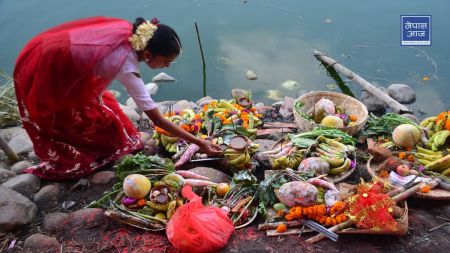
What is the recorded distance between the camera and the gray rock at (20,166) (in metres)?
3.80

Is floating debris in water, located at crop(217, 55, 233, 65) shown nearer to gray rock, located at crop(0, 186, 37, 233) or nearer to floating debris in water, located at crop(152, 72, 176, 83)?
floating debris in water, located at crop(152, 72, 176, 83)

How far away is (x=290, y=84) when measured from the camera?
666 centimetres

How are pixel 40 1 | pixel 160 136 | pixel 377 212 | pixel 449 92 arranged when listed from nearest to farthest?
pixel 377 212, pixel 160 136, pixel 449 92, pixel 40 1

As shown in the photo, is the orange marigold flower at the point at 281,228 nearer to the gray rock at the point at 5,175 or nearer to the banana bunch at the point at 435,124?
the banana bunch at the point at 435,124

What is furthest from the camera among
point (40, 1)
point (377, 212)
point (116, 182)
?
point (40, 1)

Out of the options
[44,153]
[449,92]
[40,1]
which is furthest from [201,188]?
[40,1]

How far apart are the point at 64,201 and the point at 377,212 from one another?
2.57 metres

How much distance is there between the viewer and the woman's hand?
3365 millimetres

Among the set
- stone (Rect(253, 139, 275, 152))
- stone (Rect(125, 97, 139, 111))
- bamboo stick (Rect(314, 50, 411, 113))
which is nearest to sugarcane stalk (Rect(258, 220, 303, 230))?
stone (Rect(253, 139, 275, 152))

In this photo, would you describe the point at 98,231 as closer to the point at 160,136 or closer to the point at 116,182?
the point at 116,182

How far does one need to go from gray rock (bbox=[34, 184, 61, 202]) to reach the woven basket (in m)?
2.59

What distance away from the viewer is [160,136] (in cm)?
416

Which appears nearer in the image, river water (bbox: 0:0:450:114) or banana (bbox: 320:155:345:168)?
banana (bbox: 320:155:345:168)

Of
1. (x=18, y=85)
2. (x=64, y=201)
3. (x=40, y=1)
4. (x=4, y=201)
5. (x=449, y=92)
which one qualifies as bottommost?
(x=449, y=92)
